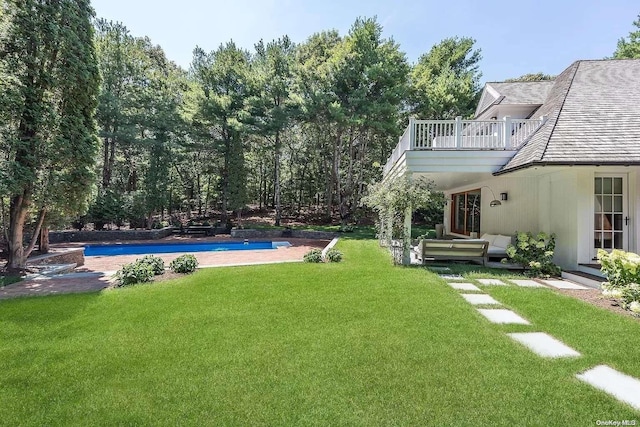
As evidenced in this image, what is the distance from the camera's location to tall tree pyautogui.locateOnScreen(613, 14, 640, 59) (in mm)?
21203

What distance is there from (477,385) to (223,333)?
10.3ft

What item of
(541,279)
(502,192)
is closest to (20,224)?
(541,279)


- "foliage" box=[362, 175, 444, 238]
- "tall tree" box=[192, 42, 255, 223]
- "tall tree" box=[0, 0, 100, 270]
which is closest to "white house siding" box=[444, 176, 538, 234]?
"foliage" box=[362, 175, 444, 238]

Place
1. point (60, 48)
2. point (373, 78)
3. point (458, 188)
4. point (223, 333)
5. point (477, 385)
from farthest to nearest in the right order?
1. point (373, 78)
2. point (458, 188)
3. point (60, 48)
4. point (223, 333)
5. point (477, 385)

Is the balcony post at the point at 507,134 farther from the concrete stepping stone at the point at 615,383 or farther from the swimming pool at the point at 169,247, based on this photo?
the swimming pool at the point at 169,247

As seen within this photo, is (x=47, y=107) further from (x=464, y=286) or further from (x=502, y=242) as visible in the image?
(x=502, y=242)

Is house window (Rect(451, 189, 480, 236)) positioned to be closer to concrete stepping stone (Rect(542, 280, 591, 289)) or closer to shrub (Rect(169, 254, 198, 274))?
concrete stepping stone (Rect(542, 280, 591, 289))

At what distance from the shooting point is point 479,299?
6.08 meters

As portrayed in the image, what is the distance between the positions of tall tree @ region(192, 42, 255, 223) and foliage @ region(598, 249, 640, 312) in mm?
20100

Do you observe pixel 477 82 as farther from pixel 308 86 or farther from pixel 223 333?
pixel 223 333

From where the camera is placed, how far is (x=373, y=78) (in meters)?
20.1

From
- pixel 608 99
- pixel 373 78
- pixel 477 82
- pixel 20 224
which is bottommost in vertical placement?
pixel 20 224

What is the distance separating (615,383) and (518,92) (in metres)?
12.5

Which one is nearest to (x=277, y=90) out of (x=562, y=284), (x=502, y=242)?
(x=502, y=242)
